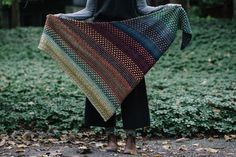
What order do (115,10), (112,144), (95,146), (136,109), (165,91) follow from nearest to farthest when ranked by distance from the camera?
(115,10) → (136,109) → (112,144) → (95,146) → (165,91)

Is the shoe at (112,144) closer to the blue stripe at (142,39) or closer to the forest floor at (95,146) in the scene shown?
the forest floor at (95,146)

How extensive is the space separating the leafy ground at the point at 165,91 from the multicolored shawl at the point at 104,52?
6.24 feet

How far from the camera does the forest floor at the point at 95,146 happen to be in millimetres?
5734

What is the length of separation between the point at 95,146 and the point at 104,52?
1.30 m

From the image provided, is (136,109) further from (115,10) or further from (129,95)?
(115,10)

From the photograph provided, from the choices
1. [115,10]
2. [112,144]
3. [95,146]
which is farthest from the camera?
[95,146]

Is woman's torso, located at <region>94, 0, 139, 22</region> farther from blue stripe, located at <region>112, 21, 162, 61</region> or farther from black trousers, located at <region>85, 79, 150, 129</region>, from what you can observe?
black trousers, located at <region>85, 79, 150, 129</region>

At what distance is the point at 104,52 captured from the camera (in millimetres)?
5473

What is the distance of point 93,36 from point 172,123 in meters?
2.47

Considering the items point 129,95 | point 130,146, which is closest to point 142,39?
point 129,95

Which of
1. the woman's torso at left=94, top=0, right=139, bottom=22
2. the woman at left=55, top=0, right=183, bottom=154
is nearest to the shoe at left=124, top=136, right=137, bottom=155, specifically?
the woman at left=55, top=0, right=183, bottom=154

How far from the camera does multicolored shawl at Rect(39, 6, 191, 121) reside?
5.44 meters

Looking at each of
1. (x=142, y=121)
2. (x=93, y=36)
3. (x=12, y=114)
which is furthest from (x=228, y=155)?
(x=12, y=114)

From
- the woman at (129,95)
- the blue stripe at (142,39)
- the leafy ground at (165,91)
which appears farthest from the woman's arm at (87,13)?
the leafy ground at (165,91)
